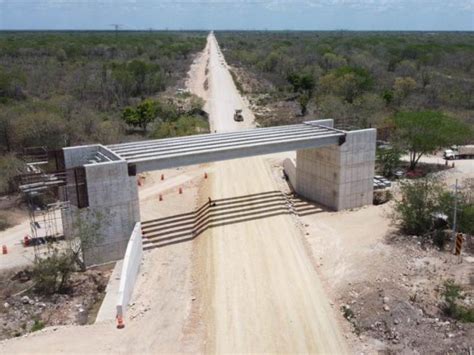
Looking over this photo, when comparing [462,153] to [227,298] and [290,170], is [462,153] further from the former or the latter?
[227,298]

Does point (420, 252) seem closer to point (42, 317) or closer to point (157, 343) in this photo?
point (157, 343)

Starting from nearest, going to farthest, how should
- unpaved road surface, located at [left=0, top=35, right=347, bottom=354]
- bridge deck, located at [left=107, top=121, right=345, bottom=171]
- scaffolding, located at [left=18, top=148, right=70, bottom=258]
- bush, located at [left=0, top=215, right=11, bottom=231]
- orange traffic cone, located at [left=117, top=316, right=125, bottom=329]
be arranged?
unpaved road surface, located at [left=0, top=35, right=347, bottom=354]
orange traffic cone, located at [left=117, top=316, right=125, bottom=329]
scaffolding, located at [left=18, top=148, right=70, bottom=258]
bridge deck, located at [left=107, top=121, right=345, bottom=171]
bush, located at [left=0, top=215, right=11, bottom=231]

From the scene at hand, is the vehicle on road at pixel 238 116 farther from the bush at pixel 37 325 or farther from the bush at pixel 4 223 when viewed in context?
the bush at pixel 37 325

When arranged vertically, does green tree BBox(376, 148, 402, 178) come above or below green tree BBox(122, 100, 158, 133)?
below

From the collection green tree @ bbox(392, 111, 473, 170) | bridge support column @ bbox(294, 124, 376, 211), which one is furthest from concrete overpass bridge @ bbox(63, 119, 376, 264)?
green tree @ bbox(392, 111, 473, 170)

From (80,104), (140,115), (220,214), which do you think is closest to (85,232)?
(220,214)

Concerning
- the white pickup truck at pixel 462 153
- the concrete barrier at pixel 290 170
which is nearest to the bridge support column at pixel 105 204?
the concrete barrier at pixel 290 170

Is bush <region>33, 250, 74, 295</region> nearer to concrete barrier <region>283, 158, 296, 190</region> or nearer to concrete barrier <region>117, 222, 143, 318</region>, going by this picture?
concrete barrier <region>117, 222, 143, 318</region>
